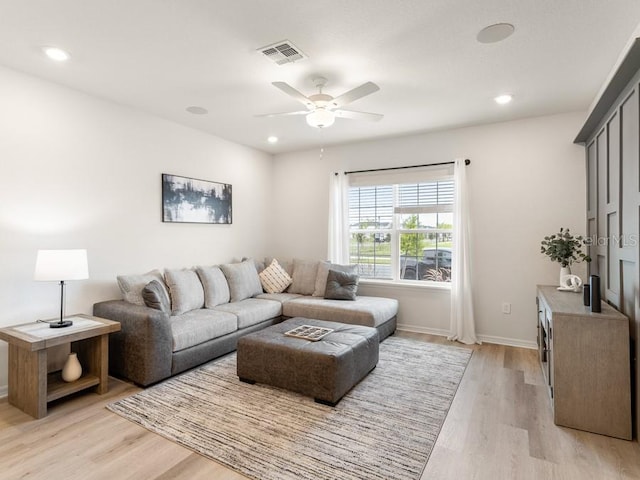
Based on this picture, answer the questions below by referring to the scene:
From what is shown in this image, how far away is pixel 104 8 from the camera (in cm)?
206

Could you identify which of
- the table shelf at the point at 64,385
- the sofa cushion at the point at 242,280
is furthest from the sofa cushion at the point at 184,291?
the table shelf at the point at 64,385

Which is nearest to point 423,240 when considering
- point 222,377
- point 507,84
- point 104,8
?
point 507,84

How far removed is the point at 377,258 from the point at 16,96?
4188 millimetres

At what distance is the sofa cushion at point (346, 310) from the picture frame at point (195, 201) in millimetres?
1537

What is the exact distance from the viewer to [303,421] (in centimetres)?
243

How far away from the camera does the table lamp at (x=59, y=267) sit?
104 inches

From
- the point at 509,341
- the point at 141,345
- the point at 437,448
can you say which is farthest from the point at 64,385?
the point at 509,341

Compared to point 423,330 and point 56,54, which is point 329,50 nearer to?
point 56,54

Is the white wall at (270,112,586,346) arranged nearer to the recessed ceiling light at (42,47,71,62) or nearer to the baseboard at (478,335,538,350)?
the baseboard at (478,335,538,350)

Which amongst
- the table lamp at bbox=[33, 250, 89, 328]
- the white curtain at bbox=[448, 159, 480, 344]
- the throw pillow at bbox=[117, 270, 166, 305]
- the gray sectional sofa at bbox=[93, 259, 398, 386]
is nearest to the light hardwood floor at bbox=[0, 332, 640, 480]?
the gray sectional sofa at bbox=[93, 259, 398, 386]

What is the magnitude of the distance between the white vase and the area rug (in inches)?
17.4

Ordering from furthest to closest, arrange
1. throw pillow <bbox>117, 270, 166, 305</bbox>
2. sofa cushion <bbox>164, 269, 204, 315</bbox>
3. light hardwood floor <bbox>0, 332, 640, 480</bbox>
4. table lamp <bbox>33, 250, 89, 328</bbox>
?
sofa cushion <bbox>164, 269, 204, 315</bbox>
throw pillow <bbox>117, 270, 166, 305</bbox>
table lamp <bbox>33, 250, 89, 328</bbox>
light hardwood floor <bbox>0, 332, 640, 480</bbox>

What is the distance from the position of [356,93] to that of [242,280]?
2.79m

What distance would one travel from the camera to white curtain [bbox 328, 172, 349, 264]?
510 cm
